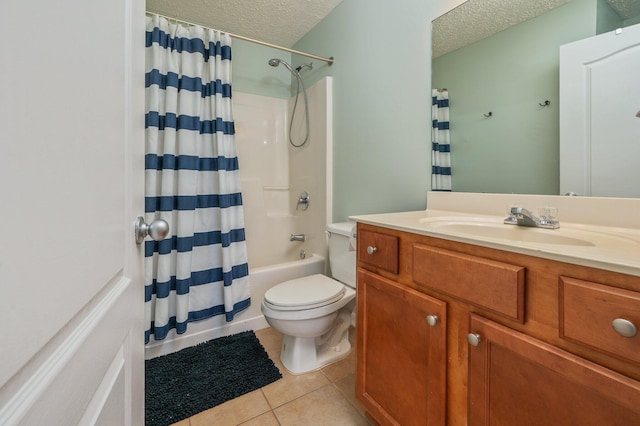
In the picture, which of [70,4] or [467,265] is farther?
[467,265]

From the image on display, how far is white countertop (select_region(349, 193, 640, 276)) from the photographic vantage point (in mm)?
543

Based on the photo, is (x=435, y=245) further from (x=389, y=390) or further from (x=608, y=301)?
(x=389, y=390)

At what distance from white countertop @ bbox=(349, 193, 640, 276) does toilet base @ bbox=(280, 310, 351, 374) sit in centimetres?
83

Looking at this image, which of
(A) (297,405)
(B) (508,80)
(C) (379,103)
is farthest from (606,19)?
(A) (297,405)

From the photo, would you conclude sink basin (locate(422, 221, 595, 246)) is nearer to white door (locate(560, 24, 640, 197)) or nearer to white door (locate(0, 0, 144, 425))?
white door (locate(560, 24, 640, 197))

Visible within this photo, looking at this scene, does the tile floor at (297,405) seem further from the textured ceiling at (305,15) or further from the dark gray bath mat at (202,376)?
the textured ceiling at (305,15)

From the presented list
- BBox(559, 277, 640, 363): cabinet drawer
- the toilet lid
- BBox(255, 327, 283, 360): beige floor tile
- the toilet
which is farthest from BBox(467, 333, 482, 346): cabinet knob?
BBox(255, 327, 283, 360): beige floor tile

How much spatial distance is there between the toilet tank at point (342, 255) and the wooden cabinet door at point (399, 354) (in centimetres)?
55

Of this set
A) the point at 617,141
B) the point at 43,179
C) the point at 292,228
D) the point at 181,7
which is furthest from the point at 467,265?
the point at 181,7

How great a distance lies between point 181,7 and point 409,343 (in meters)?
2.46

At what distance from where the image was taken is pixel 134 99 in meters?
0.59

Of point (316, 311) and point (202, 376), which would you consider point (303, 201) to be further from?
point (202, 376)

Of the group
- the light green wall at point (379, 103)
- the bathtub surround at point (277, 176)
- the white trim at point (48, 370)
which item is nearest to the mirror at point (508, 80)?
the light green wall at point (379, 103)

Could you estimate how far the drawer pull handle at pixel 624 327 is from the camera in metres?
0.47
